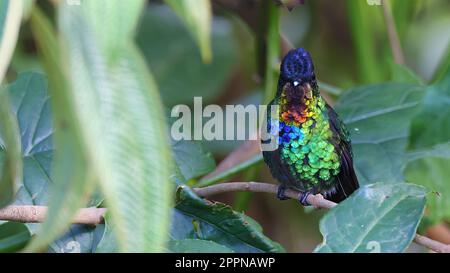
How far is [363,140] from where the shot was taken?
1.41 metres

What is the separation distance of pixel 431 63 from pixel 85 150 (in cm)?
206

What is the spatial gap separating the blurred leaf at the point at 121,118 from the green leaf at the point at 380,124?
2.91ft

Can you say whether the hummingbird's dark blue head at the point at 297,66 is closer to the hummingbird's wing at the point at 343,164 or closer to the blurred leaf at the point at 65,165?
the hummingbird's wing at the point at 343,164

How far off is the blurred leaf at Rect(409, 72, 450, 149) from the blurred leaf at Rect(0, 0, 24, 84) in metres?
0.52

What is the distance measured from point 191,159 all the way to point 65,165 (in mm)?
828

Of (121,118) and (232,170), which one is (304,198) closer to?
(232,170)

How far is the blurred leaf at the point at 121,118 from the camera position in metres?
0.49

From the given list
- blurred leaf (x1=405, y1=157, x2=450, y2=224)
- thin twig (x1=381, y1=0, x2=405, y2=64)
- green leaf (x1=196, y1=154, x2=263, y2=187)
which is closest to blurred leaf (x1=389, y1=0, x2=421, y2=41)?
thin twig (x1=381, y1=0, x2=405, y2=64)

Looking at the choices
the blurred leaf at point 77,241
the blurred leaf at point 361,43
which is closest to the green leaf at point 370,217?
the blurred leaf at point 77,241

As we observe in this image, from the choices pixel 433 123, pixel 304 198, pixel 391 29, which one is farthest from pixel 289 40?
pixel 433 123

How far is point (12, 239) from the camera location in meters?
1.19

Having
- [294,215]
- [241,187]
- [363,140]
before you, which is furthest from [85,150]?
[294,215]

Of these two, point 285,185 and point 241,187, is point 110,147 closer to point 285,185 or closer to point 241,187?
point 241,187

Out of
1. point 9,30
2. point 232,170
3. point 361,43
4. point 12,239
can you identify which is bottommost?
point 12,239
